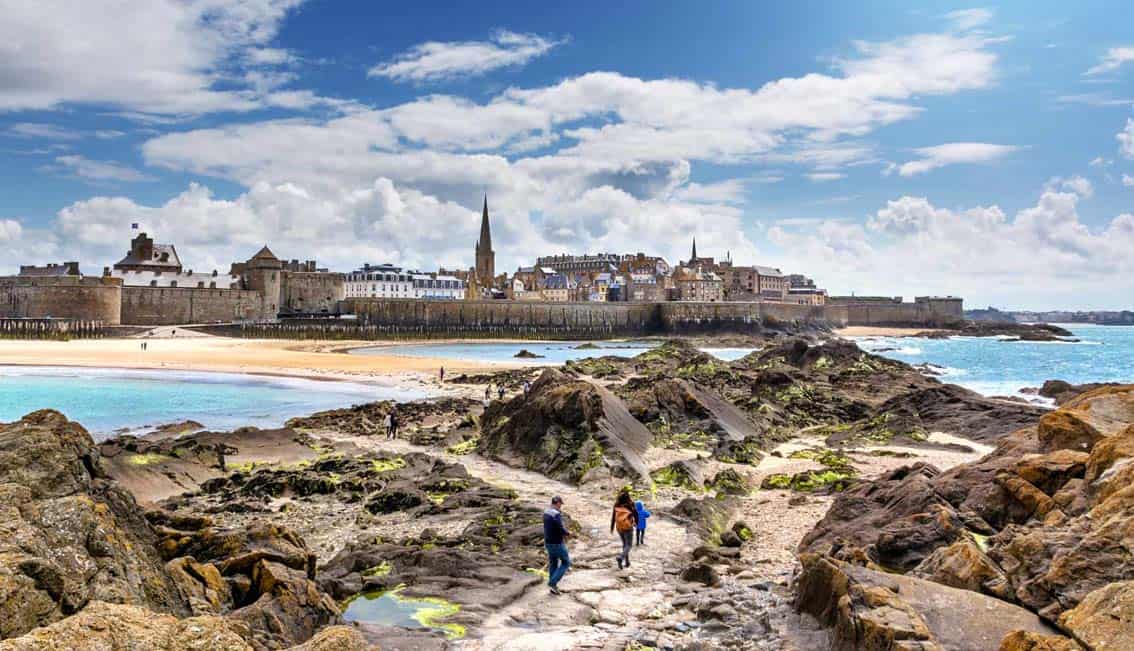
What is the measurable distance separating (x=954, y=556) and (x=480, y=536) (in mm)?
5135

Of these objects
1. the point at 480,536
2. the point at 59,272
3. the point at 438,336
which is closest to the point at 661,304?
the point at 438,336

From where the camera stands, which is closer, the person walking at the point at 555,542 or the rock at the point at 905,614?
the rock at the point at 905,614

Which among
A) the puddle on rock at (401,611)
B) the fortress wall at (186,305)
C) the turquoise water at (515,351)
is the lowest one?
the turquoise water at (515,351)

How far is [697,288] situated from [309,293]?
55.5 m

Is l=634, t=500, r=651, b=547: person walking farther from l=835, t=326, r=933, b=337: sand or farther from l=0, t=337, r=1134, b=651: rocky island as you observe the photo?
l=835, t=326, r=933, b=337: sand

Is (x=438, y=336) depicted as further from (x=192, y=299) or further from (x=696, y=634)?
(x=696, y=634)

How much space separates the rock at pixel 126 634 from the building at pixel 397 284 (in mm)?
88999

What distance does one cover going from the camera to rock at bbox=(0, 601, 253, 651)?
300 cm

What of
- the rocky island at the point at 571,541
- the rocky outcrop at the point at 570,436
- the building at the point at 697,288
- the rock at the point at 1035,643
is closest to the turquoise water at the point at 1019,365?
the rocky outcrop at the point at 570,436

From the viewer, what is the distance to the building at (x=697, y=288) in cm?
11047

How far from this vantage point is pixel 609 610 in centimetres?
690

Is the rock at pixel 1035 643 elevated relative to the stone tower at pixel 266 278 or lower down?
lower down

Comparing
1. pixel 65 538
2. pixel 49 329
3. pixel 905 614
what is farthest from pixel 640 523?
pixel 49 329

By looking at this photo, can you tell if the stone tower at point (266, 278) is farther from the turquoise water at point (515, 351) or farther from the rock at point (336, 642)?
the rock at point (336, 642)
